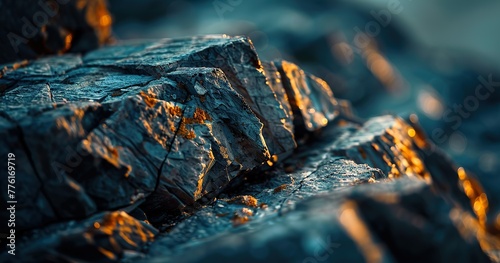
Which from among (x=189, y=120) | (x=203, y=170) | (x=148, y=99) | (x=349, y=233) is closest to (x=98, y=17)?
(x=148, y=99)

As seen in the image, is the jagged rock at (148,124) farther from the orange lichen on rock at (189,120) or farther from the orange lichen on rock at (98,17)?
the orange lichen on rock at (98,17)

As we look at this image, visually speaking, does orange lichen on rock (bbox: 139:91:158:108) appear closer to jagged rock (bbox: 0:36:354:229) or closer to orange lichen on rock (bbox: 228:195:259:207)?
jagged rock (bbox: 0:36:354:229)

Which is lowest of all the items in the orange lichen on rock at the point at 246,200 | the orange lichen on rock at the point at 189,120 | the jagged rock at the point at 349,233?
the jagged rock at the point at 349,233

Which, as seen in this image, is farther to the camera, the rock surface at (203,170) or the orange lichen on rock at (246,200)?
the orange lichen on rock at (246,200)

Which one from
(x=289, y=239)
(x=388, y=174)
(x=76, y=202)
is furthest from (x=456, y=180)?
(x=76, y=202)

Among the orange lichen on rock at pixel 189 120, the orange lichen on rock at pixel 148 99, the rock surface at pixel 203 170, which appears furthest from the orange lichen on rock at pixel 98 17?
the orange lichen on rock at pixel 189 120

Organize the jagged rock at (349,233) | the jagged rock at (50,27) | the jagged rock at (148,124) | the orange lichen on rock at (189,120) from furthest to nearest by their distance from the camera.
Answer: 1. the jagged rock at (50,27)
2. the orange lichen on rock at (189,120)
3. the jagged rock at (148,124)
4. the jagged rock at (349,233)

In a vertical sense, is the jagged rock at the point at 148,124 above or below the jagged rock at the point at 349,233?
above
